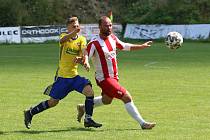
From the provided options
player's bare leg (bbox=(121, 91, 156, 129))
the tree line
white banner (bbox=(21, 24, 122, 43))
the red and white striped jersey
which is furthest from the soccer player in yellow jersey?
the tree line

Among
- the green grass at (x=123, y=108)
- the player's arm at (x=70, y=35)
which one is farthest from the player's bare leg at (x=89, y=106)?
the player's arm at (x=70, y=35)

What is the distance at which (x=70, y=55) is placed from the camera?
10.5m

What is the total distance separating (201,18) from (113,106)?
41.2 m

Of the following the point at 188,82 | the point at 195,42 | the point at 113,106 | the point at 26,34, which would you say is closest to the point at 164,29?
the point at 195,42

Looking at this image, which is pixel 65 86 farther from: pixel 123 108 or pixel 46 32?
pixel 46 32

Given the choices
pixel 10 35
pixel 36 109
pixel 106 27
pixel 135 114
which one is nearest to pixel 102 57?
pixel 106 27

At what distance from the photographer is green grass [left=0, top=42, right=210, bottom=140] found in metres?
9.91

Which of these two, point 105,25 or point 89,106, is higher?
point 105,25

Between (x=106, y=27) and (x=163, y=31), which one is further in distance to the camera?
(x=163, y=31)

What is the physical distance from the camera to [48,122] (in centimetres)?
1123

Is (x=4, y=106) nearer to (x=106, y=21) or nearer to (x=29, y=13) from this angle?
(x=106, y=21)

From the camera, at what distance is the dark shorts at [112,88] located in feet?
33.8

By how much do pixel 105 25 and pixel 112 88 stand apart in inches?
40.9

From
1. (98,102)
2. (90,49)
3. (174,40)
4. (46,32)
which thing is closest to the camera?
(90,49)
